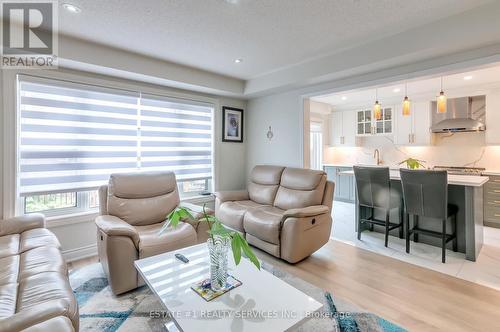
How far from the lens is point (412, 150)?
5496 millimetres

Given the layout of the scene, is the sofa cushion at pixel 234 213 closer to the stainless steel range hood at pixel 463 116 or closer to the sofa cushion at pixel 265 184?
the sofa cushion at pixel 265 184

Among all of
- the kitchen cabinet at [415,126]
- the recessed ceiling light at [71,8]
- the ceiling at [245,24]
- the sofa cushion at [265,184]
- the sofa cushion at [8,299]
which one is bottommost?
the sofa cushion at [8,299]

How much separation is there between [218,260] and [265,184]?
2.43 meters

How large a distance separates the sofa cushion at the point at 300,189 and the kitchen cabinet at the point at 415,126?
3.35 m

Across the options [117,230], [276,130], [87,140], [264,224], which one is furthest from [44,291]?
[276,130]

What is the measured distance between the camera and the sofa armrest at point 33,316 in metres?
0.97

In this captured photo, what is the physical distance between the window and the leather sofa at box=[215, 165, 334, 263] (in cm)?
106

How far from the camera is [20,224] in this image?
7.45 feet

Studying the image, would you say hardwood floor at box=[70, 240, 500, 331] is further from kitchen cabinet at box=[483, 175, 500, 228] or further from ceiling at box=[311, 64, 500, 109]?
kitchen cabinet at box=[483, 175, 500, 228]

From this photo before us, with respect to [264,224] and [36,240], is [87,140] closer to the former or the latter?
[36,240]

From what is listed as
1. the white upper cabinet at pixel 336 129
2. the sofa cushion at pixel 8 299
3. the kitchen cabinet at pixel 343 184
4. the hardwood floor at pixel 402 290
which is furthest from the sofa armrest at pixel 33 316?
the white upper cabinet at pixel 336 129

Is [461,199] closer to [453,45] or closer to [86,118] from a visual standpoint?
[453,45]

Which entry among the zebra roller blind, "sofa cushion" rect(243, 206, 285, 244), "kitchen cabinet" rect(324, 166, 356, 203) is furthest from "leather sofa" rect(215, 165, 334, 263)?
"kitchen cabinet" rect(324, 166, 356, 203)

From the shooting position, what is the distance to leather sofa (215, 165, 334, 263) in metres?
2.69
